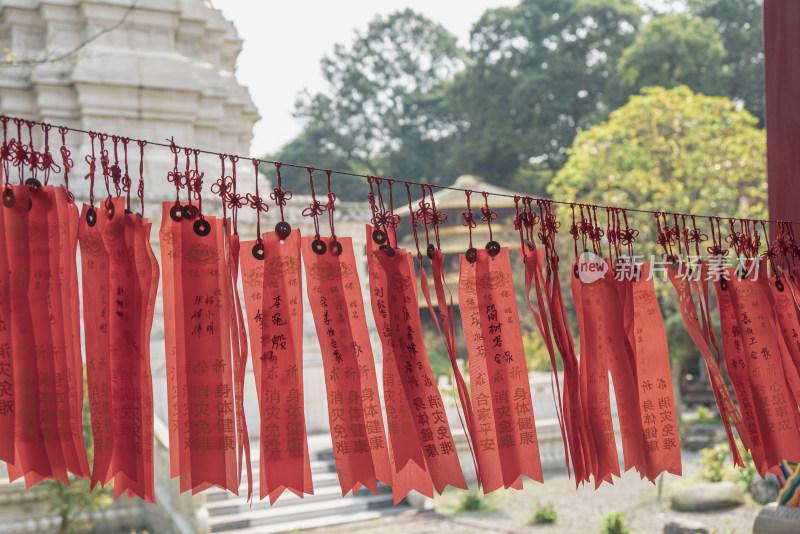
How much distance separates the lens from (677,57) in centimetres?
2167

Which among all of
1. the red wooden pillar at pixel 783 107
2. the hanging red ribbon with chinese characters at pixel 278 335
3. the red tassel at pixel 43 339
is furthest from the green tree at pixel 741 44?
the red tassel at pixel 43 339

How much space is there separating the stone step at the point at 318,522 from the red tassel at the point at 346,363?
4.56 meters

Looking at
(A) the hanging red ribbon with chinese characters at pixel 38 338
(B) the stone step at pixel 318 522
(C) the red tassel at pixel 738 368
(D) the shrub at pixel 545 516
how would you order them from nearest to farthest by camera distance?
1. (A) the hanging red ribbon with chinese characters at pixel 38 338
2. (C) the red tassel at pixel 738 368
3. (B) the stone step at pixel 318 522
4. (D) the shrub at pixel 545 516

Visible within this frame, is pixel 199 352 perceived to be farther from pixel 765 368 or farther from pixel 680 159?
pixel 680 159

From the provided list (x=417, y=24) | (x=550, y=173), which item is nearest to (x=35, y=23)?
(x=550, y=173)

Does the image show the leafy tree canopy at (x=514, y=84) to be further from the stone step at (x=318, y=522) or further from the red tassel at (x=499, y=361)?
the red tassel at (x=499, y=361)

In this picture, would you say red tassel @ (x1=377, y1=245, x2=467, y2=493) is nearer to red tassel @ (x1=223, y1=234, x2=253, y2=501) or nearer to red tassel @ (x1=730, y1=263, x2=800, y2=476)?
red tassel @ (x1=223, y1=234, x2=253, y2=501)

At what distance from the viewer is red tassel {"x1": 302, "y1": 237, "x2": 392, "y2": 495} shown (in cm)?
218

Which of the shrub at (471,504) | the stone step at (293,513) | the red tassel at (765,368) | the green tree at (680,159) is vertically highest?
the green tree at (680,159)

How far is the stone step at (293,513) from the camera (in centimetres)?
642

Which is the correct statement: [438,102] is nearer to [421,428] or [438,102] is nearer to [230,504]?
[230,504]

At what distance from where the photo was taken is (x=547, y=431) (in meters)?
9.37

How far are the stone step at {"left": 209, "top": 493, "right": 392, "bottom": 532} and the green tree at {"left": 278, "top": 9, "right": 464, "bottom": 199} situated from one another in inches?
754

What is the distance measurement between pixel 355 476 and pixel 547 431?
7.58 metres
